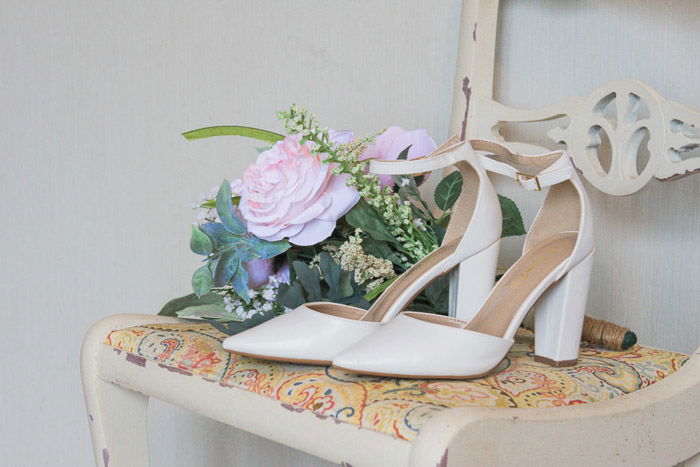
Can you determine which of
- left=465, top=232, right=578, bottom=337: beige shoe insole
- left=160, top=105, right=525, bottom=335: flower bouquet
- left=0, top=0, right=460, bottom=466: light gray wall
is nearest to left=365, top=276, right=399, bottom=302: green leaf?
left=160, top=105, right=525, bottom=335: flower bouquet

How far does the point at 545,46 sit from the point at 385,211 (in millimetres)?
352

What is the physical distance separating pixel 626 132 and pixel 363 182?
0.90ft

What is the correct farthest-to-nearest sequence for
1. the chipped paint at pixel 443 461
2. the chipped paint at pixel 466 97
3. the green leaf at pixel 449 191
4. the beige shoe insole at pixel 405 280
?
the chipped paint at pixel 466 97
the green leaf at pixel 449 191
the beige shoe insole at pixel 405 280
the chipped paint at pixel 443 461

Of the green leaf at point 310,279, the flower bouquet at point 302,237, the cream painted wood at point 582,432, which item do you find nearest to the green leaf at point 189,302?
the flower bouquet at point 302,237

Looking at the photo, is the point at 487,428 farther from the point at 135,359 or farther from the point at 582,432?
the point at 135,359

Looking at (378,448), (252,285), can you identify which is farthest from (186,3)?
(378,448)

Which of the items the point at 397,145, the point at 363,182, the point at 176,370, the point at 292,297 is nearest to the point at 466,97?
the point at 397,145

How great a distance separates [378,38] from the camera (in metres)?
1.05

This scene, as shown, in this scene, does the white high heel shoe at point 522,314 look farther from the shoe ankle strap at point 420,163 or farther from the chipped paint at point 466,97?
the chipped paint at point 466,97

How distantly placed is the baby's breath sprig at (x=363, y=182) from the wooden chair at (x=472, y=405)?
0.18 meters

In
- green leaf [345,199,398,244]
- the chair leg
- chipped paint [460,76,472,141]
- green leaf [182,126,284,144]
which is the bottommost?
the chair leg

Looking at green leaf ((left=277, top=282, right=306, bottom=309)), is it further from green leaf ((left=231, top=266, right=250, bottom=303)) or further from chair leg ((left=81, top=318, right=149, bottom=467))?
chair leg ((left=81, top=318, right=149, bottom=467))

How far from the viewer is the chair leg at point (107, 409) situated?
0.71 meters

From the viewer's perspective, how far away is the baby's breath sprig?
69 cm
